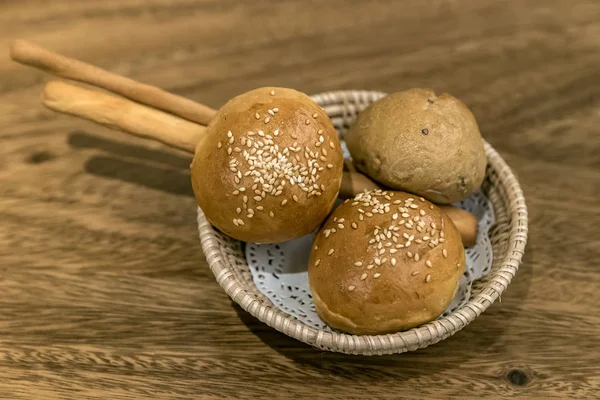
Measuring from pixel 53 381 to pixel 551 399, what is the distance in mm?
1212

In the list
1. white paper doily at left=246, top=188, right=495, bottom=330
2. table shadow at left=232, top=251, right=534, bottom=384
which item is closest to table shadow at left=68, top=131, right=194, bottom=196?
white paper doily at left=246, top=188, right=495, bottom=330

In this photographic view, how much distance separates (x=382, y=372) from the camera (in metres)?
1.23

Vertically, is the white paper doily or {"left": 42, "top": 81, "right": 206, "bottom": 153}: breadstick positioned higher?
{"left": 42, "top": 81, "right": 206, "bottom": 153}: breadstick

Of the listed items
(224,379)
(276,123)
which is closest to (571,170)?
(276,123)

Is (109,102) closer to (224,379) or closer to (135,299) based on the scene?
(135,299)

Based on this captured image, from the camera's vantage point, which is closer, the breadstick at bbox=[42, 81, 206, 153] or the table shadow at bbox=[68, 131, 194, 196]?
the breadstick at bbox=[42, 81, 206, 153]

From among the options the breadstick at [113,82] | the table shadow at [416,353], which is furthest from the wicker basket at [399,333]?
the breadstick at [113,82]

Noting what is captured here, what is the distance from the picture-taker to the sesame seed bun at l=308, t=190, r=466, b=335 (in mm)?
1077

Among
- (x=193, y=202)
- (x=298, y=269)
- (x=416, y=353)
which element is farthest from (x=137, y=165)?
(x=416, y=353)

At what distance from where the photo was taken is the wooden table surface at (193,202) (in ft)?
4.05

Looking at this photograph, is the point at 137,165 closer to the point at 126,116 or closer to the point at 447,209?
the point at 126,116

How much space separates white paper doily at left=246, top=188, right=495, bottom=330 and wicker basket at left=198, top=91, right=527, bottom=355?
3cm

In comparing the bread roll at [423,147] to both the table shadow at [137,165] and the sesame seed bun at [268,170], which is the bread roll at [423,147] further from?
the table shadow at [137,165]

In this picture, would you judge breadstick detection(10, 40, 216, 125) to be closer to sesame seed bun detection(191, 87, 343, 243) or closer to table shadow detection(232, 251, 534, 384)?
sesame seed bun detection(191, 87, 343, 243)
